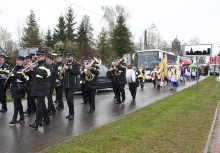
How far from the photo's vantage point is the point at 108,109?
12.5m

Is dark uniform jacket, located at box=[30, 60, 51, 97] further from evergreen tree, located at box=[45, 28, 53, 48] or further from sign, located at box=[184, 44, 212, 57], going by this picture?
evergreen tree, located at box=[45, 28, 53, 48]

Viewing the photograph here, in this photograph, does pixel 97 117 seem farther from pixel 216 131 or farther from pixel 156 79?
pixel 156 79

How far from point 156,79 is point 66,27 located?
129ft

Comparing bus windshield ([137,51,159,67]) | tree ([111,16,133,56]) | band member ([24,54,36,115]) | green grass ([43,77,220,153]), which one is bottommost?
green grass ([43,77,220,153])

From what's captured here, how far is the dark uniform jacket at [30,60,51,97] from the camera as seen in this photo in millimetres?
8219

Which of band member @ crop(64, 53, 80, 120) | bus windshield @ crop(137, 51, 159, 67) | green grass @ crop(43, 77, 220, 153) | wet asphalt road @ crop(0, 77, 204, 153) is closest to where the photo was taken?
green grass @ crop(43, 77, 220, 153)

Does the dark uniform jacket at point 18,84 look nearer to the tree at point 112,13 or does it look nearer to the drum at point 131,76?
the drum at point 131,76

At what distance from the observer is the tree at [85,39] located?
4156 cm

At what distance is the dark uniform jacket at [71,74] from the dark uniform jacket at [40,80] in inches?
53.9

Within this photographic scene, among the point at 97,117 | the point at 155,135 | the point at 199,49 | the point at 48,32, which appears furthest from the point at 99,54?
the point at 155,135

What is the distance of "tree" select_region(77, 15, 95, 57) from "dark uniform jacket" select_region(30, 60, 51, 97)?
31.9m

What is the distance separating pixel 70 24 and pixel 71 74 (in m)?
51.9

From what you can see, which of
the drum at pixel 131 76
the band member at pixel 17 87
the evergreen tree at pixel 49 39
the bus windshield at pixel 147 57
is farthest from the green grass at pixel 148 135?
the evergreen tree at pixel 49 39

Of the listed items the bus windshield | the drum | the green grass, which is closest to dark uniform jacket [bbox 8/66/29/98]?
the green grass
